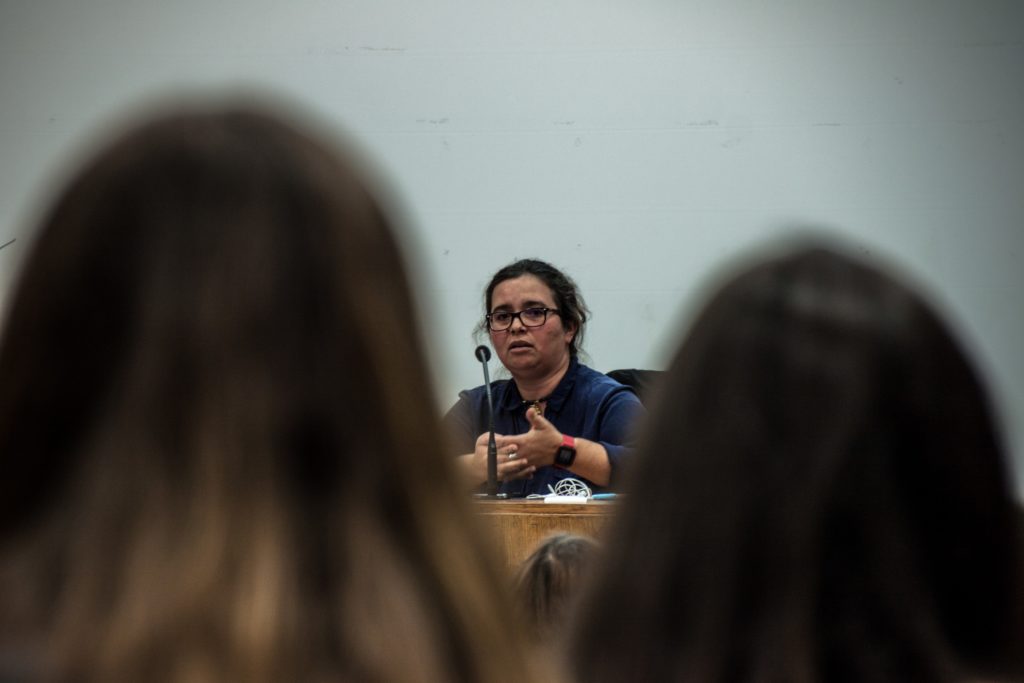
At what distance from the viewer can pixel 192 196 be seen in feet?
1.79

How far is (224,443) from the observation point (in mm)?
515

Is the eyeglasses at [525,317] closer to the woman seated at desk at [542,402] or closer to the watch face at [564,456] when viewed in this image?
the woman seated at desk at [542,402]

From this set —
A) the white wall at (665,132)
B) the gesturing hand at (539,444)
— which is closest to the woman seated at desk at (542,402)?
the gesturing hand at (539,444)

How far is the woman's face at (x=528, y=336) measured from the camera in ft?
11.6

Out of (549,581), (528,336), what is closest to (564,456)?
(528,336)

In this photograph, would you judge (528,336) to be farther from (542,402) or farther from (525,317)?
(542,402)

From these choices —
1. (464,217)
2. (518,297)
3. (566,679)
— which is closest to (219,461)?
(566,679)

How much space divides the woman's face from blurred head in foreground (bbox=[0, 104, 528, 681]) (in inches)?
117

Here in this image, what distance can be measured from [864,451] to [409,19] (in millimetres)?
4454

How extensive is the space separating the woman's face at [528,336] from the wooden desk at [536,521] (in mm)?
842

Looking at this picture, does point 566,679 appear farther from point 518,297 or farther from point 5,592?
point 518,297

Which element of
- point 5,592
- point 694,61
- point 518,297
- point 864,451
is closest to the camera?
point 5,592

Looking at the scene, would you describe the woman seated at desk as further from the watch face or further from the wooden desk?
the wooden desk

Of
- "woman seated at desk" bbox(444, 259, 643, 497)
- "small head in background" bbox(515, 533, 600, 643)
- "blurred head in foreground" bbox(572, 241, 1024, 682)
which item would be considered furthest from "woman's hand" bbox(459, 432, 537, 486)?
"blurred head in foreground" bbox(572, 241, 1024, 682)
